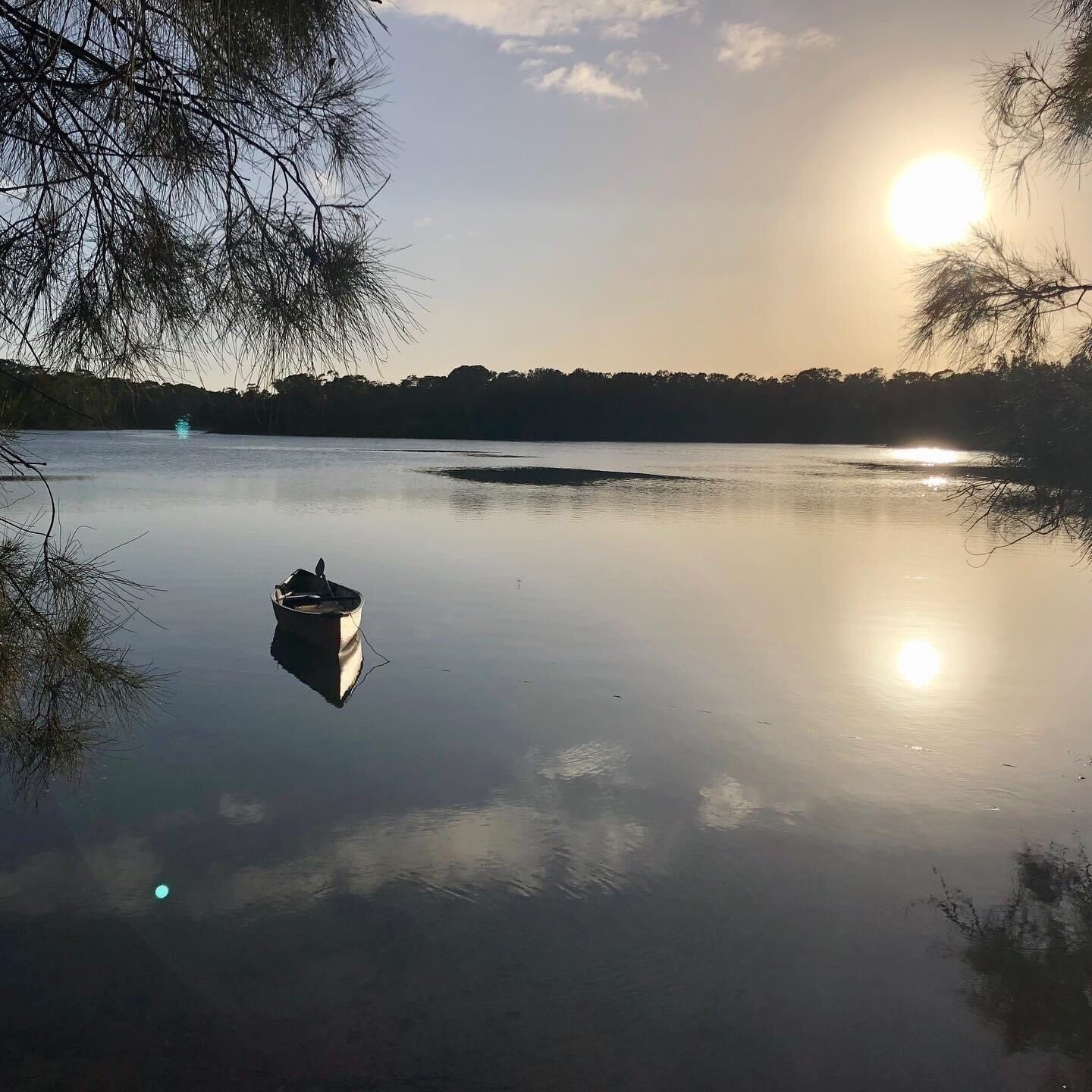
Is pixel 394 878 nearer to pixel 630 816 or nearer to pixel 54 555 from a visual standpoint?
pixel 630 816

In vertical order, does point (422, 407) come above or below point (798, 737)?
above

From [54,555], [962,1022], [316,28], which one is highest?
[316,28]

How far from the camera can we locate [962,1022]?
4.30m

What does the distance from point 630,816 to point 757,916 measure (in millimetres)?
1435

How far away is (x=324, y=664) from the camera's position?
34.4ft

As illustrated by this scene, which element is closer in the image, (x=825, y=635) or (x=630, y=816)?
(x=630, y=816)

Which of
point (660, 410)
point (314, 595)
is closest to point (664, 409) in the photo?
point (660, 410)

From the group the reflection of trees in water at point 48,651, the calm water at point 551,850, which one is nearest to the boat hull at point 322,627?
the calm water at point 551,850

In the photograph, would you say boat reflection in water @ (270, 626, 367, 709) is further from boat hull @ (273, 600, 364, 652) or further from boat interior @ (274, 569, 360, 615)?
boat interior @ (274, 569, 360, 615)

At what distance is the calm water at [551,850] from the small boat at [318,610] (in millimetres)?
524

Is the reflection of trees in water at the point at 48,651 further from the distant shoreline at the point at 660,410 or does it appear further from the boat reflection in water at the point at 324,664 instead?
the distant shoreline at the point at 660,410

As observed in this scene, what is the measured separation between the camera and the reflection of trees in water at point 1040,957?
4160 millimetres

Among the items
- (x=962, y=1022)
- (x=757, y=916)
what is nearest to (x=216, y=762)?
(x=757, y=916)

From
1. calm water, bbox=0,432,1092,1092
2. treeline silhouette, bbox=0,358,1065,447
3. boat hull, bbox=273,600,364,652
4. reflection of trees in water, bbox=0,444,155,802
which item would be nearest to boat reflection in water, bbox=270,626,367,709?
boat hull, bbox=273,600,364,652
